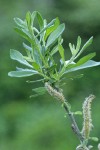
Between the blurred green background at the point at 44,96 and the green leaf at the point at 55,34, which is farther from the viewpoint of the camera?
the blurred green background at the point at 44,96

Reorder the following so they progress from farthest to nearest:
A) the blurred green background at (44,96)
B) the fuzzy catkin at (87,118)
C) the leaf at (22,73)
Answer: the blurred green background at (44,96) < the leaf at (22,73) < the fuzzy catkin at (87,118)

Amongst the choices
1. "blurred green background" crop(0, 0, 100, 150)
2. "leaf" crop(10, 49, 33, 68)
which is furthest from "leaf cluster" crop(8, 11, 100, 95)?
"blurred green background" crop(0, 0, 100, 150)

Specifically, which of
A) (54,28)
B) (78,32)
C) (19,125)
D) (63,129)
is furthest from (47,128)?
(54,28)

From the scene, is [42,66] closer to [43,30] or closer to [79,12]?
[43,30]

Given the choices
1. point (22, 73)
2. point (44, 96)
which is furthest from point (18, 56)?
point (44, 96)

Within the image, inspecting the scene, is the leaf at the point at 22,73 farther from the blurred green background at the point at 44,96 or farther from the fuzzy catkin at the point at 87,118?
the blurred green background at the point at 44,96

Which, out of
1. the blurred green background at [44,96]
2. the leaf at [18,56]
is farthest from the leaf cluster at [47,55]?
the blurred green background at [44,96]

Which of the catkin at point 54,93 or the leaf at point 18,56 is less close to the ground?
the leaf at point 18,56

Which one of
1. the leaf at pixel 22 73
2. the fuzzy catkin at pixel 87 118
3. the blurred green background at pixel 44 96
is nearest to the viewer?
the fuzzy catkin at pixel 87 118
